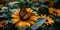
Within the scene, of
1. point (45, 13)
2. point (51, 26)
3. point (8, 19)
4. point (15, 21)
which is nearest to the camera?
point (15, 21)

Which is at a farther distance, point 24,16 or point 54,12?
point 54,12

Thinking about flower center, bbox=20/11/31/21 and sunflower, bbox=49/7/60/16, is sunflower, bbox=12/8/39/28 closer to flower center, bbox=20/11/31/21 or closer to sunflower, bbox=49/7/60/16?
flower center, bbox=20/11/31/21

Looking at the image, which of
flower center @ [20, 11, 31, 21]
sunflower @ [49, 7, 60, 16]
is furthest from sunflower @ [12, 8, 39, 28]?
sunflower @ [49, 7, 60, 16]

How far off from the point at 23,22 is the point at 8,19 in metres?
0.20

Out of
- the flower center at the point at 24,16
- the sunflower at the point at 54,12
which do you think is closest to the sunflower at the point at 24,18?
the flower center at the point at 24,16

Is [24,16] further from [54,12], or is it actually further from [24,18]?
[54,12]

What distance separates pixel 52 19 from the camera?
177 centimetres

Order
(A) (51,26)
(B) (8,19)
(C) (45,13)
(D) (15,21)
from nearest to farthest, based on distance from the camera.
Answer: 1. (D) (15,21)
2. (B) (8,19)
3. (A) (51,26)
4. (C) (45,13)

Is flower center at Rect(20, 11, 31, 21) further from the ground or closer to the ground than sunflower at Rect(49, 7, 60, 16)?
further from the ground

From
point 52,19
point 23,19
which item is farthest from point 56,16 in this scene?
point 23,19

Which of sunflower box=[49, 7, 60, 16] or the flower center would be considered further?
sunflower box=[49, 7, 60, 16]

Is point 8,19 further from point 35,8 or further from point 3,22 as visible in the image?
point 35,8

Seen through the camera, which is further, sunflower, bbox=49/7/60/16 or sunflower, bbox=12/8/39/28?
sunflower, bbox=49/7/60/16

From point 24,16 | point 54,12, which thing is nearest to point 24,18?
point 24,16
